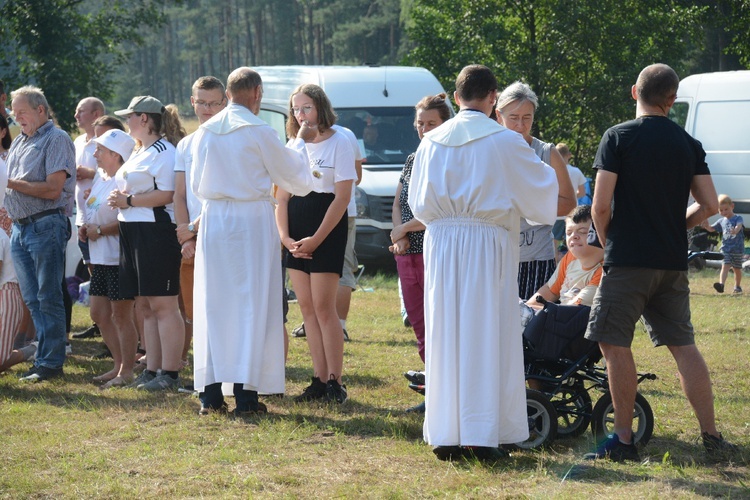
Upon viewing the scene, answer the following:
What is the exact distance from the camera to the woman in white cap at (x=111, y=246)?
769cm

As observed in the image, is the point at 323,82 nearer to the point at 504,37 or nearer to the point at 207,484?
the point at 504,37

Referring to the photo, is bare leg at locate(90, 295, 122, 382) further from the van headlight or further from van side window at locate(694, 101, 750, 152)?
van side window at locate(694, 101, 750, 152)

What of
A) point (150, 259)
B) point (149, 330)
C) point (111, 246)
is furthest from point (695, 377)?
point (111, 246)

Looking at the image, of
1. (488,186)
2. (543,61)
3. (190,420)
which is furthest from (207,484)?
(543,61)

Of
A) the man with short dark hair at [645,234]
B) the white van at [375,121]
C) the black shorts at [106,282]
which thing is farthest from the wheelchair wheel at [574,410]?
the white van at [375,121]

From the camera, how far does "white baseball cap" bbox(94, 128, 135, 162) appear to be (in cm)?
778

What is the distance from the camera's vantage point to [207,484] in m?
4.99

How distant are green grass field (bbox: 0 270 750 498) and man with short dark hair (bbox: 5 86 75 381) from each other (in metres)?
0.37

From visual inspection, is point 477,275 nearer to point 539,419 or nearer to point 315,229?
point 539,419

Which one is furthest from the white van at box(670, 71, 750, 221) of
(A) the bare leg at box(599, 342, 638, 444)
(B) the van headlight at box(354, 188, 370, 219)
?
(A) the bare leg at box(599, 342, 638, 444)

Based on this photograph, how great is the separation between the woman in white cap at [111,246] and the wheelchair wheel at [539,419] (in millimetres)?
3272

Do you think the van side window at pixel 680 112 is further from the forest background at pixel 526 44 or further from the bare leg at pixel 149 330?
the bare leg at pixel 149 330

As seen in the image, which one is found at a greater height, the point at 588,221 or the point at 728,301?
the point at 588,221

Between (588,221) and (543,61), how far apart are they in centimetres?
1439
